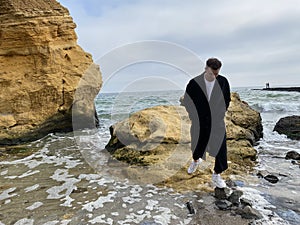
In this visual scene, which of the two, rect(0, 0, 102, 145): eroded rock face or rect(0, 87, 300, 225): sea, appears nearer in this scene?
rect(0, 87, 300, 225): sea

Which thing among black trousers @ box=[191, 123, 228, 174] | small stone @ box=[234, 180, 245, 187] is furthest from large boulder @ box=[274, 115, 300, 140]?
black trousers @ box=[191, 123, 228, 174]

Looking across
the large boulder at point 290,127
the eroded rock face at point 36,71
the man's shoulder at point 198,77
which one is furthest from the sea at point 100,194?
the large boulder at point 290,127

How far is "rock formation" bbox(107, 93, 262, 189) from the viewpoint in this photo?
441 centimetres

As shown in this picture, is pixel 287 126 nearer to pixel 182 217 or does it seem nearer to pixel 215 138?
pixel 215 138

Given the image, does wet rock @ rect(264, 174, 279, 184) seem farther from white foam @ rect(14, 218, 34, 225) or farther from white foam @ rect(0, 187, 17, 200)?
white foam @ rect(0, 187, 17, 200)

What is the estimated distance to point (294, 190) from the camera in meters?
3.90

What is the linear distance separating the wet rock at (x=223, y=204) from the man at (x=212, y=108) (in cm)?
33

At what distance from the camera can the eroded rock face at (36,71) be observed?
8125 mm

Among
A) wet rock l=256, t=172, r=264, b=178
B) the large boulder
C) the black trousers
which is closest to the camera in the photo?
the black trousers

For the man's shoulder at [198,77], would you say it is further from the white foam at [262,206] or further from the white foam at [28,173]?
the white foam at [28,173]

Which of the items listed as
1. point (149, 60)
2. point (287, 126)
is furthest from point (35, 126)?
point (287, 126)

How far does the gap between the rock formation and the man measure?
0.57m

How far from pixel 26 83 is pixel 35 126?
4.71 feet

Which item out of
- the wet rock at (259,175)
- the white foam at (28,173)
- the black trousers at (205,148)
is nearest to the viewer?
the black trousers at (205,148)
